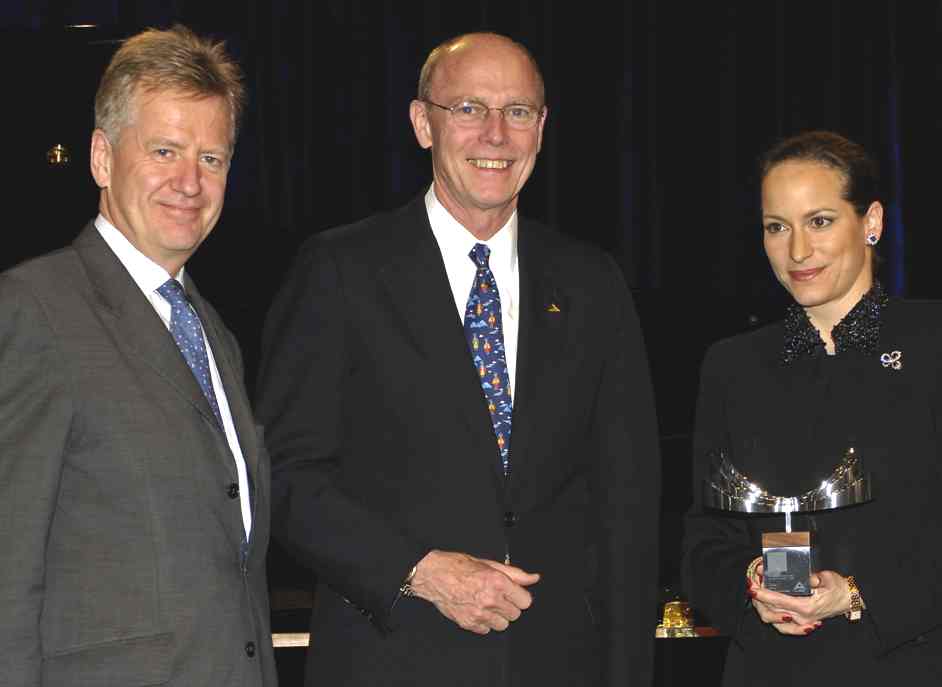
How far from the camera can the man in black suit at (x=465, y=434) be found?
8.94ft

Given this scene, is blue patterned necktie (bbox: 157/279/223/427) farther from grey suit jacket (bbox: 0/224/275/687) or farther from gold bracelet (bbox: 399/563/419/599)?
gold bracelet (bbox: 399/563/419/599)

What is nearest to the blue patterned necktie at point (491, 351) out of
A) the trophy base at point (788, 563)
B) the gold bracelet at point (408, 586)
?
the gold bracelet at point (408, 586)

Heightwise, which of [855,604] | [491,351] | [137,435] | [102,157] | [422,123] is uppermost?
[422,123]

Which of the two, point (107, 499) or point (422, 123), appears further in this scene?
point (422, 123)

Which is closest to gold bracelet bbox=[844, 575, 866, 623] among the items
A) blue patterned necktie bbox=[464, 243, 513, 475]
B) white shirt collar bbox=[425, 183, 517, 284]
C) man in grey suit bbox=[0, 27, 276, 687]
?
blue patterned necktie bbox=[464, 243, 513, 475]

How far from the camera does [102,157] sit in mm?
2562

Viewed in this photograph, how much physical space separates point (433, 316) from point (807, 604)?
0.92 metres

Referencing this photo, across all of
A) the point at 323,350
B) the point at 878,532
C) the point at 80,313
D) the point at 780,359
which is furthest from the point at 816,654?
the point at 80,313

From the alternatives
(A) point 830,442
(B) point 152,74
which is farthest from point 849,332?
(B) point 152,74

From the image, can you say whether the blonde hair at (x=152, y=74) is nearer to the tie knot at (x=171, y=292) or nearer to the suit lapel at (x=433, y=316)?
the tie knot at (x=171, y=292)

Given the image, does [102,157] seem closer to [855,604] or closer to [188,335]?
[188,335]

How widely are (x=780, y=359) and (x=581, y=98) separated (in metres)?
4.81

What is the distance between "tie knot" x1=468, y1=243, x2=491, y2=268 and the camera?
2932 millimetres

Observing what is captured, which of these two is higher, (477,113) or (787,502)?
(477,113)
